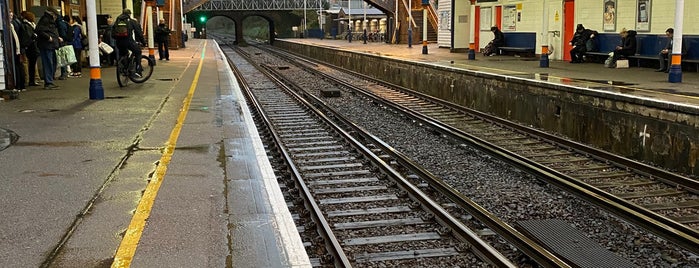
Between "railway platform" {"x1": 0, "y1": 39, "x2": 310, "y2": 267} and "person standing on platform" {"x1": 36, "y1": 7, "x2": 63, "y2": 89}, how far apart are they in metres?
2.69

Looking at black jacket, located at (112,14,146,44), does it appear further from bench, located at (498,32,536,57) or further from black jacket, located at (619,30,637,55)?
bench, located at (498,32,536,57)

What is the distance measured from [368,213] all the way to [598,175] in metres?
3.86

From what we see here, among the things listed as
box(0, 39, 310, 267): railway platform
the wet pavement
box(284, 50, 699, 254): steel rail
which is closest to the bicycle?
box(0, 39, 310, 267): railway platform

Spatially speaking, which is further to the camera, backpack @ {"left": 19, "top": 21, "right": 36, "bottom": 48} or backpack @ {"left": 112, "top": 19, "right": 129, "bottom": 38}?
backpack @ {"left": 112, "top": 19, "right": 129, "bottom": 38}

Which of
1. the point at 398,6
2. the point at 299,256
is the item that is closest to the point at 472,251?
the point at 299,256

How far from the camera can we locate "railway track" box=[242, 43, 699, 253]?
7.40m

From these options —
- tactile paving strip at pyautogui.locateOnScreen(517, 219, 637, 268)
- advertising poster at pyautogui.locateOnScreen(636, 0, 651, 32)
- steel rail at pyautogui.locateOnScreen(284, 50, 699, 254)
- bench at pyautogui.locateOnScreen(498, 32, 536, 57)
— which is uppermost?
advertising poster at pyautogui.locateOnScreen(636, 0, 651, 32)

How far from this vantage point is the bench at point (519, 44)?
25.6 metres

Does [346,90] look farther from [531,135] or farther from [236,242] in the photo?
[236,242]

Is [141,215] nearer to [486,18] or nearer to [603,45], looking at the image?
[603,45]

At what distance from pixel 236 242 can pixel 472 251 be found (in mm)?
2200

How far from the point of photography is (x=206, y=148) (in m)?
9.05

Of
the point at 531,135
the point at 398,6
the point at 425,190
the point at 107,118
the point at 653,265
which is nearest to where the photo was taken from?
the point at 653,265

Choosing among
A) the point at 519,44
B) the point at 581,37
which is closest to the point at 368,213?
the point at 581,37
